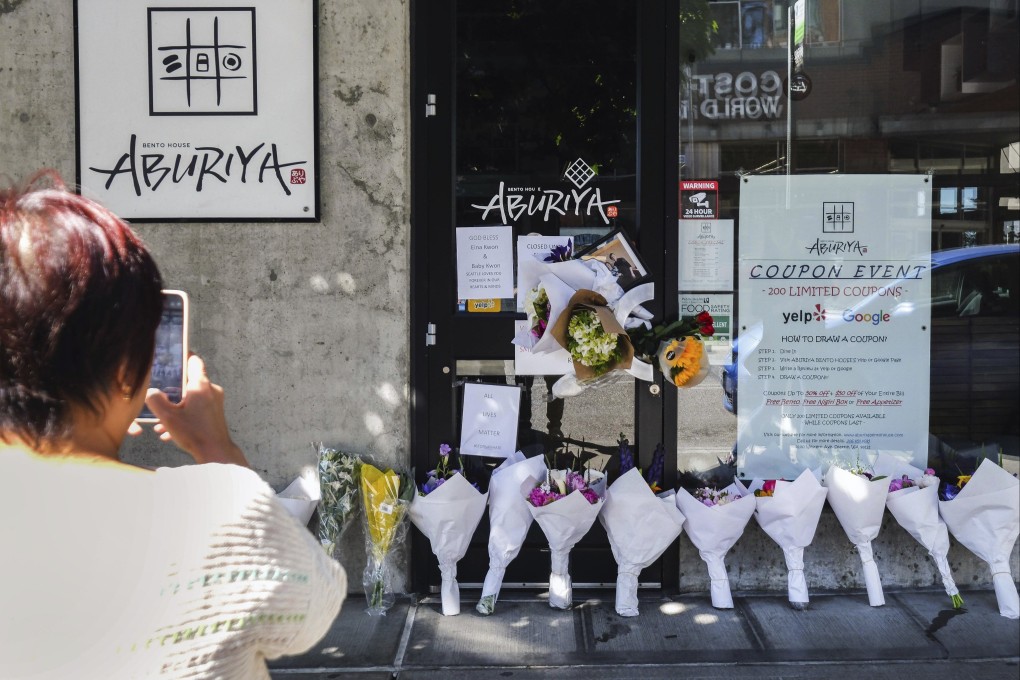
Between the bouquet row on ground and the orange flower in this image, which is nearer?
the orange flower

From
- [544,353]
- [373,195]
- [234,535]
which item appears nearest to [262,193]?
[373,195]

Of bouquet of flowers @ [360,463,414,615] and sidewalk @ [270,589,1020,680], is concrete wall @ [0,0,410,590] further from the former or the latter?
sidewalk @ [270,589,1020,680]

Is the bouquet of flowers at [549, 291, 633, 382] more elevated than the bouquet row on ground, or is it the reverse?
the bouquet of flowers at [549, 291, 633, 382]

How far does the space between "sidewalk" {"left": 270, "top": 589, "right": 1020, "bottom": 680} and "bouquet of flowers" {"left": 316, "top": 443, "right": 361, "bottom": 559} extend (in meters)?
0.43

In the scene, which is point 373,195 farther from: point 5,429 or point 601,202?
point 5,429

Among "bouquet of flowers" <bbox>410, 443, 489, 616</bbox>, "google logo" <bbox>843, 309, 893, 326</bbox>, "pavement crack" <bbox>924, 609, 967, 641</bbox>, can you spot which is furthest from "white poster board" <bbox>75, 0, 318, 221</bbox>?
"pavement crack" <bbox>924, 609, 967, 641</bbox>

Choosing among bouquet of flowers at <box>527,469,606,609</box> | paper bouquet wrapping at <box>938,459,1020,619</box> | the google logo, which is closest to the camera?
bouquet of flowers at <box>527,469,606,609</box>

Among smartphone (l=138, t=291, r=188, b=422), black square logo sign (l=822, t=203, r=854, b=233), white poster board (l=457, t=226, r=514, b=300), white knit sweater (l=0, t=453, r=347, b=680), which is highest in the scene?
black square logo sign (l=822, t=203, r=854, b=233)

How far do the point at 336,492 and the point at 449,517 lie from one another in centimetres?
55

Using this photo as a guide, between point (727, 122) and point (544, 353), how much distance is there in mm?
1484

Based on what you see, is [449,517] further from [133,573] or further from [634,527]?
[133,573]

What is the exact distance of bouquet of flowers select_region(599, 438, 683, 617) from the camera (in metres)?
4.46

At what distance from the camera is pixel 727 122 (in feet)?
15.4

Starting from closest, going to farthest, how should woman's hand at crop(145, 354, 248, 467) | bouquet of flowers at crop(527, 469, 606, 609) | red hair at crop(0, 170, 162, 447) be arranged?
red hair at crop(0, 170, 162, 447)
woman's hand at crop(145, 354, 248, 467)
bouquet of flowers at crop(527, 469, 606, 609)
